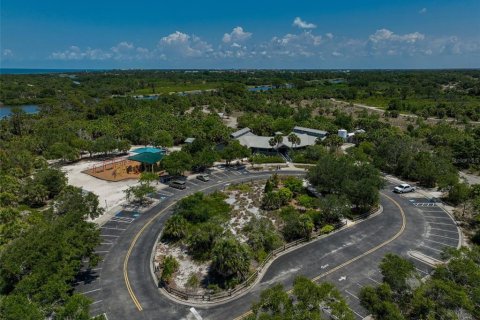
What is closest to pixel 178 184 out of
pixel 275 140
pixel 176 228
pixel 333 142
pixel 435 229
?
pixel 176 228

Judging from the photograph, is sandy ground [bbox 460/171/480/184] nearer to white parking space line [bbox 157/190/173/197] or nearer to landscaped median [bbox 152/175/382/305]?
landscaped median [bbox 152/175/382/305]

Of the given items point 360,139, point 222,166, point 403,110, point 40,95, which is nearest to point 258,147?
point 222,166

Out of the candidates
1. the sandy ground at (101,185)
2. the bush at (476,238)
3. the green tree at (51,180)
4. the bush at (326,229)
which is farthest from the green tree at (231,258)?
the green tree at (51,180)

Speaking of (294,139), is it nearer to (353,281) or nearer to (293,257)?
(293,257)

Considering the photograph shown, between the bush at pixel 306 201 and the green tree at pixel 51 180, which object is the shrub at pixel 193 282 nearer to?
the bush at pixel 306 201

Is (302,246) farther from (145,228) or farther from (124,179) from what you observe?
(124,179)

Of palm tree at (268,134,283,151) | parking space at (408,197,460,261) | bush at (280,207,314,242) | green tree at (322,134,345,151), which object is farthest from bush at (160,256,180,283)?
green tree at (322,134,345,151)
